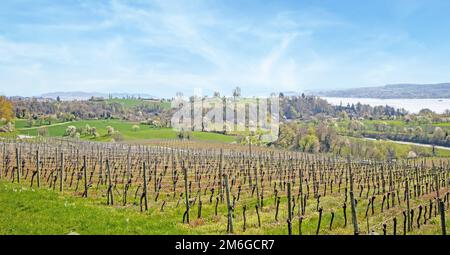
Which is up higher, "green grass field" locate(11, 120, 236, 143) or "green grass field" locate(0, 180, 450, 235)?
"green grass field" locate(0, 180, 450, 235)

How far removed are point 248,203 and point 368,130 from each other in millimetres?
108647

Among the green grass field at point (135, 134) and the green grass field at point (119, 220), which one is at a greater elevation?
the green grass field at point (119, 220)

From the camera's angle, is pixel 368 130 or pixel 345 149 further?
pixel 368 130

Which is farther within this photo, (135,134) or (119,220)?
(135,134)

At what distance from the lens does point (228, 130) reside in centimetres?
10712

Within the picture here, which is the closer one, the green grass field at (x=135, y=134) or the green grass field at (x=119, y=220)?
the green grass field at (x=119, y=220)

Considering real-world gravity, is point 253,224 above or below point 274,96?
below

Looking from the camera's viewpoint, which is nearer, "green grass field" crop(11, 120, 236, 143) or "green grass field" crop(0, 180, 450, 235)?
"green grass field" crop(0, 180, 450, 235)

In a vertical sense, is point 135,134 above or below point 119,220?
below
